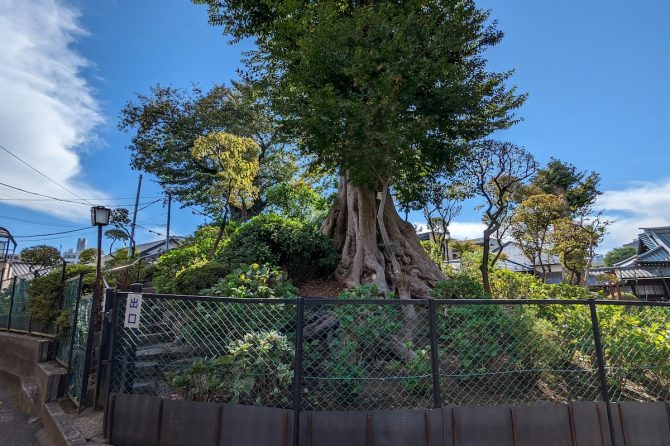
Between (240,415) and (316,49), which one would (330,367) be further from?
(316,49)

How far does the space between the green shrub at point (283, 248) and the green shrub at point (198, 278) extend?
1.38ft

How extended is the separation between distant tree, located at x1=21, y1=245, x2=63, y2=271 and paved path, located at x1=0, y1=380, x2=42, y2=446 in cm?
1208

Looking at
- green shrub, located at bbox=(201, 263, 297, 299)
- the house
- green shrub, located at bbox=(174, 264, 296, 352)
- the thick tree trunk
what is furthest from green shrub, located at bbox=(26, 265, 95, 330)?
the house

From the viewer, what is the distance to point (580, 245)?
11.8 m

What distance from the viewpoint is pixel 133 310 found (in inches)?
120

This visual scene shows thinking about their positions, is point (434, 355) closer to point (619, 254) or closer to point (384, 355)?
point (384, 355)

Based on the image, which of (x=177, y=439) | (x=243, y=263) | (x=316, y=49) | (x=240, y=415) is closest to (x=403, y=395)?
(x=240, y=415)

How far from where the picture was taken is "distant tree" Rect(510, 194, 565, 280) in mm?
11297

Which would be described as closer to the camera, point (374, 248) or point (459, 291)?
point (459, 291)

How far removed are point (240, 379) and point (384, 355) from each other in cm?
144

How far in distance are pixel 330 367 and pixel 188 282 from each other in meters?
3.31

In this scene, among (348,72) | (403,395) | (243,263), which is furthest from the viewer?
(243,263)

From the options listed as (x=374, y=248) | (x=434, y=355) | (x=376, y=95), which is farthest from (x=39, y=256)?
(x=434, y=355)

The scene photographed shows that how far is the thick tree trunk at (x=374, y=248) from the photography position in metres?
6.37
